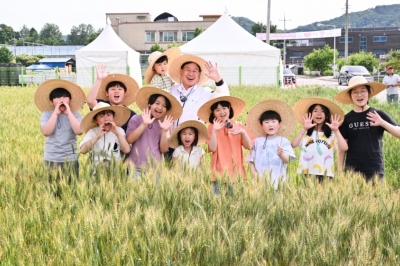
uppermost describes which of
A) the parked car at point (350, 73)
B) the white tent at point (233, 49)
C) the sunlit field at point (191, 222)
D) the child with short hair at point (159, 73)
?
the white tent at point (233, 49)

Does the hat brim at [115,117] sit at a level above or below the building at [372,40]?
below

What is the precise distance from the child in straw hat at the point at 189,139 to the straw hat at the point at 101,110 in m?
0.46

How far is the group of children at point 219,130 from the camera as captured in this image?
467cm

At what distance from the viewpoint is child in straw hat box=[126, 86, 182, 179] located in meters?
4.68

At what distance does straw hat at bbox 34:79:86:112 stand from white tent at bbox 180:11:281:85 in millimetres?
21123

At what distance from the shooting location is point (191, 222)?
2.69m

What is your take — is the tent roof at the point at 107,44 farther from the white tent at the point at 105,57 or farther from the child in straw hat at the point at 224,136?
the child in straw hat at the point at 224,136

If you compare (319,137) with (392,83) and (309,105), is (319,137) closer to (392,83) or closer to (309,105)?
(309,105)

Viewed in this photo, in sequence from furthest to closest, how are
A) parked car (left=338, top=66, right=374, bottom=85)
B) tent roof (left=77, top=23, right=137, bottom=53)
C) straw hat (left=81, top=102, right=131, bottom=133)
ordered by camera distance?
parked car (left=338, top=66, right=374, bottom=85), tent roof (left=77, top=23, right=137, bottom=53), straw hat (left=81, top=102, right=131, bottom=133)

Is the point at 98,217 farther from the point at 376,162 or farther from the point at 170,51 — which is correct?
the point at 170,51

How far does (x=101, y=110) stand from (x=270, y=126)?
149cm

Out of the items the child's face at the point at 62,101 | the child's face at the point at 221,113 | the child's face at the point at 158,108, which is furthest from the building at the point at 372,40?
the child's face at the point at 62,101

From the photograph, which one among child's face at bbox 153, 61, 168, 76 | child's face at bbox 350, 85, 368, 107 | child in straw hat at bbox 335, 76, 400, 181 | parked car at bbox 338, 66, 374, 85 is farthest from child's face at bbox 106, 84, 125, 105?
parked car at bbox 338, 66, 374, 85

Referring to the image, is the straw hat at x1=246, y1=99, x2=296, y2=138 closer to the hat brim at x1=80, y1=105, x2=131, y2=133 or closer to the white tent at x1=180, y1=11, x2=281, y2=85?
the hat brim at x1=80, y1=105, x2=131, y2=133
